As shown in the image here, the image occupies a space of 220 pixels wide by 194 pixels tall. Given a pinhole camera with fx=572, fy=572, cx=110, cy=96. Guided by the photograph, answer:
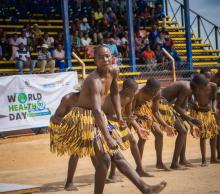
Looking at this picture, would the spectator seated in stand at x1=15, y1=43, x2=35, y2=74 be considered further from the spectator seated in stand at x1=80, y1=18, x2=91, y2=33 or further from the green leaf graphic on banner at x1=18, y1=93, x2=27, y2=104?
the spectator seated in stand at x1=80, y1=18, x2=91, y2=33

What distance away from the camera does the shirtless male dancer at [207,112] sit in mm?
9367

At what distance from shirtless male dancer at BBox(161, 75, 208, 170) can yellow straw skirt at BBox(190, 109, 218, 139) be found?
23cm

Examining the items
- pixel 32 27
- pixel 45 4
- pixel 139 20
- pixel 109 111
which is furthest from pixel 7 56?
pixel 109 111

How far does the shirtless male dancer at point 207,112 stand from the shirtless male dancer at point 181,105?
25 centimetres

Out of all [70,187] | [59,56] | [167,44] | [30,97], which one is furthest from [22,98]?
Answer: [167,44]

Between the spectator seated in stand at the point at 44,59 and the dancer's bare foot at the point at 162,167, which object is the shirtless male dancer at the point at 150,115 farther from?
the spectator seated in stand at the point at 44,59

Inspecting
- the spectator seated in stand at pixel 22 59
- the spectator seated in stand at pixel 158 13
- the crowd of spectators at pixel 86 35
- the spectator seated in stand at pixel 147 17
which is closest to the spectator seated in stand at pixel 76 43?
the crowd of spectators at pixel 86 35

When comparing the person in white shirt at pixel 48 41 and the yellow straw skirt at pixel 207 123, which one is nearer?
the yellow straw skirt at pixel 207 123

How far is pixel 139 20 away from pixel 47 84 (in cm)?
920

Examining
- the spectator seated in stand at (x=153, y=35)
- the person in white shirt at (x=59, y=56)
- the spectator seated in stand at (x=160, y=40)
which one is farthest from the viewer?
the spectator seated in stand at (x=153, y=35)

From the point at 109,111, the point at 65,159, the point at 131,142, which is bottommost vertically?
the point at 65,159

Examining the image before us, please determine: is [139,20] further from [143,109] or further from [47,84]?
[143,109]

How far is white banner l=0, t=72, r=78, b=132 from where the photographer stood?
13344 mm

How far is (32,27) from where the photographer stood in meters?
19.2
